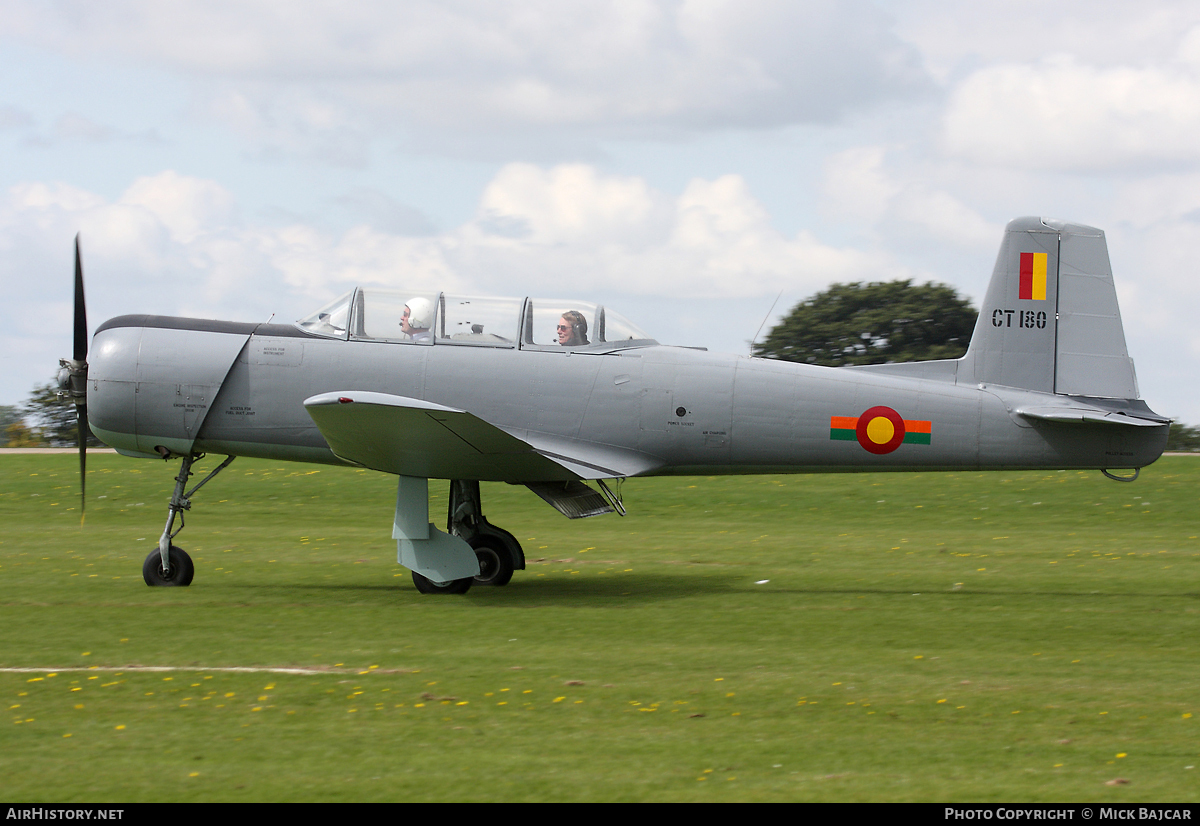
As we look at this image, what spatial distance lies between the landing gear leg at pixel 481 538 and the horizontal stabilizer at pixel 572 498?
0.57 metres

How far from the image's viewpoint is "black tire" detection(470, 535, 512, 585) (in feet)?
35.2

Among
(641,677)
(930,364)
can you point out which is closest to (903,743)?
(641,677)

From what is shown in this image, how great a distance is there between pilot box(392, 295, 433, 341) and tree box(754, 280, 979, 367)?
26.9 m

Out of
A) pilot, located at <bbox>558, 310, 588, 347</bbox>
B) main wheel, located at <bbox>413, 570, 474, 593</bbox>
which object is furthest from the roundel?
main wheel, located at <bbox>413, 570, 474, 593</bbox>

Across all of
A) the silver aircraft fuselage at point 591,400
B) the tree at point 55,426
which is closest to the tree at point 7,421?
the tree at point 55,426

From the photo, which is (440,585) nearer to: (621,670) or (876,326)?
(621,670)

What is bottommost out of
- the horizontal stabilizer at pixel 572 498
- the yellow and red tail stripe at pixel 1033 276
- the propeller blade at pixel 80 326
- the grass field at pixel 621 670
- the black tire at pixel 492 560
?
the grass field at pixel 621 670

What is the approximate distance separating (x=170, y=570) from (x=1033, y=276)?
8.33 metres

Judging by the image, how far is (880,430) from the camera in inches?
400

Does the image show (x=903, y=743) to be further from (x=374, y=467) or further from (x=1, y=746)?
(x=374, y=467)

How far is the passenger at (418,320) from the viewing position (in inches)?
411

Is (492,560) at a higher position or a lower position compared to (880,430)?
lower

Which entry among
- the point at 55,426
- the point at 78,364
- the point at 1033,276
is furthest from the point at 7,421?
the point at 1033,276

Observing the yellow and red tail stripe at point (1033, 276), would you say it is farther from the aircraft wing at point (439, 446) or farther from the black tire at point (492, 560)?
the black tire at point (492, 560)
